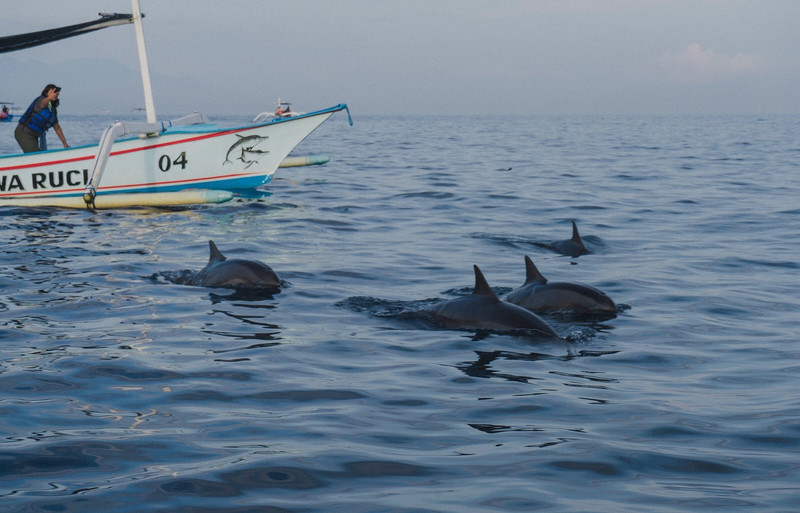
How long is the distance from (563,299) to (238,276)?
3.70 meters

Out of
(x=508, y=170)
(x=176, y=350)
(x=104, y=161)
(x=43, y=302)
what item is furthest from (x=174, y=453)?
(x=508, y=170)

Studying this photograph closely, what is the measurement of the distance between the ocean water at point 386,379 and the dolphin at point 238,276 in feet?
0.82

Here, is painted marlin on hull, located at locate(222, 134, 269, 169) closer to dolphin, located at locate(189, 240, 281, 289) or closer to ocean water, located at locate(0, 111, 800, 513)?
ocean water, located at locate(0, 111, 800, 513)

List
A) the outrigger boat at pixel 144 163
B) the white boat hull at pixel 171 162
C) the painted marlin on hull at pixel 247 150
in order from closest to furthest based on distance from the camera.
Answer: the outrigger boat at pixel 144 163 < the white boat hull at pixel 171 162 < the painted marlin on hull at pixel 247 150

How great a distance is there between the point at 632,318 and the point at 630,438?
3561mm

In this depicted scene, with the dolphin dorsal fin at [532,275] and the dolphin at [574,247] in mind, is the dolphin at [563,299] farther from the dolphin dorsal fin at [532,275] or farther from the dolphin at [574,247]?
the dolphin at [574,247]

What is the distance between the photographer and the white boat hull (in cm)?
1827

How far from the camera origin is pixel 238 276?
992 cm

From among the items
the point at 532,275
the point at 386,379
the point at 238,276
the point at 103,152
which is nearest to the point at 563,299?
the point at 532,275

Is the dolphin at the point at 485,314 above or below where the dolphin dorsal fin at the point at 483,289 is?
below

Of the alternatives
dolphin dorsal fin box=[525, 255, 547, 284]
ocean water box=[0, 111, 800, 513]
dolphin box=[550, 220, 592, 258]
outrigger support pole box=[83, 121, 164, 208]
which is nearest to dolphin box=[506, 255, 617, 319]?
dolphin dorsal fin box=[525, 255, 547, 284]

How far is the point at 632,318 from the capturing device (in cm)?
870

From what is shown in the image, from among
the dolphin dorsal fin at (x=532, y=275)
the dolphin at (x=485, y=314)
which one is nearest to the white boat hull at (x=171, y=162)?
the dolphin dorsal fin at (x=532, y=275)

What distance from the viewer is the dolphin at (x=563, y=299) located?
336 inches
